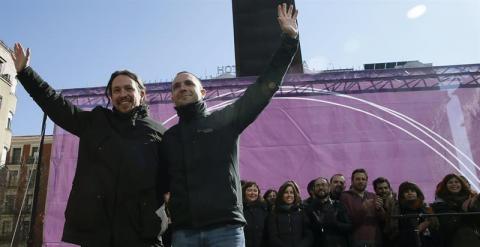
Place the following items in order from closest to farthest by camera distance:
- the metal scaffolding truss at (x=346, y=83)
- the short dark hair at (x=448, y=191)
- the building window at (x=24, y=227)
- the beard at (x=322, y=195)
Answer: the short dark hair at (x=448, y=191), the beard at (x=322, y=195), the metal scaffolding truss at (x=346, y=83), the building window at (x=24, y=227)

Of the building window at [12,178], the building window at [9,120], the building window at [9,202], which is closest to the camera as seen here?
the building window at [9,120]

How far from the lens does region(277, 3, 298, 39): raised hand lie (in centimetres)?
Answer: 248

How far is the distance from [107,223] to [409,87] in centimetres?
664

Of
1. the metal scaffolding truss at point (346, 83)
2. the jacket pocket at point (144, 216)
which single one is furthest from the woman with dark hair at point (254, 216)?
the jacket pocket at point (144, 216)

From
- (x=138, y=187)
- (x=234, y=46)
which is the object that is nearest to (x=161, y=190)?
(x=138, y=187)

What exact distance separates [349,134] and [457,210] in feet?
8.88

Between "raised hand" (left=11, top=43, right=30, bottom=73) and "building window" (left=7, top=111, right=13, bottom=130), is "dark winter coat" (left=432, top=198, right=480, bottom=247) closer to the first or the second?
"raised hand" (left=11, top=43, right=30, bottom=73)

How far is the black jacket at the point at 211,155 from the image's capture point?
213 cm

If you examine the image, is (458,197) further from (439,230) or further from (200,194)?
(200,194)

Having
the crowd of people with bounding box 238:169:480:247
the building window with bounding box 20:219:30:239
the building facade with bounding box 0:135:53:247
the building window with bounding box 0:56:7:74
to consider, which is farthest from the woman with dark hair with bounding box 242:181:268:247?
the building window with bounding box 20:219:30:239

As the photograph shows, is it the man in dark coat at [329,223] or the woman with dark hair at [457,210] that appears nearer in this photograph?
the woman with dark hair at [457,210]

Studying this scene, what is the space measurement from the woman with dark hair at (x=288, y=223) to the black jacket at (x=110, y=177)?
10.4 ft

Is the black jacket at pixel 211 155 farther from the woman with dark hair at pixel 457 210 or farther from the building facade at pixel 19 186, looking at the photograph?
the building facade at pixel 19 186

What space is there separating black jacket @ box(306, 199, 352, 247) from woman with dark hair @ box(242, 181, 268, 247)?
59cm
